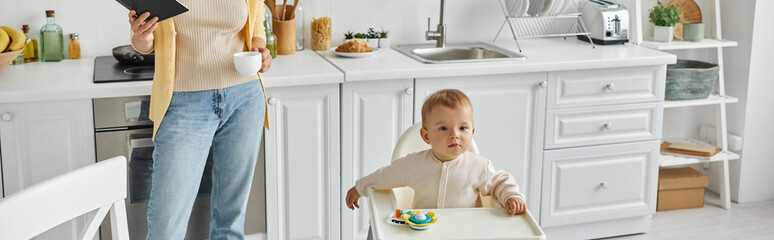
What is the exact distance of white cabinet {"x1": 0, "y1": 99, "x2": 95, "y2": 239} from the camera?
2.74 meters

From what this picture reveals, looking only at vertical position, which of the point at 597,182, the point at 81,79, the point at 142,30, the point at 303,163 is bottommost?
the point at 597,182

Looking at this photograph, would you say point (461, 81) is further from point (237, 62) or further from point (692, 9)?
point (692, 9)

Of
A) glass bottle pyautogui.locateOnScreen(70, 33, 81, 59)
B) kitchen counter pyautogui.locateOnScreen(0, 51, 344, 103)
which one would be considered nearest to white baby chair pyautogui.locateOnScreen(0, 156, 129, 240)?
kitchen counter pyautogui.locateOnScreen(0, 51, 344, 103)

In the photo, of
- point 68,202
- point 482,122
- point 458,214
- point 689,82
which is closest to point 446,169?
point 458,214

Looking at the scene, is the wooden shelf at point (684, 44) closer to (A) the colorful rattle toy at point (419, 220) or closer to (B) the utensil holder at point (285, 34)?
(B) the utensil holder at point (285, 34)

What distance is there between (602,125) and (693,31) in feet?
2.64

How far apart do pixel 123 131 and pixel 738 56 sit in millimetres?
2745

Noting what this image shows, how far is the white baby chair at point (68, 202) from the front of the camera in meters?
1.36

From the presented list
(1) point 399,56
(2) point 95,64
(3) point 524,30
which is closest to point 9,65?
(2) point 95,64

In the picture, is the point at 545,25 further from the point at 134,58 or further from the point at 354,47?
the point at 134,58

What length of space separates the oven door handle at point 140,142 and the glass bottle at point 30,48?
0.61m

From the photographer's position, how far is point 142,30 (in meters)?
2.25

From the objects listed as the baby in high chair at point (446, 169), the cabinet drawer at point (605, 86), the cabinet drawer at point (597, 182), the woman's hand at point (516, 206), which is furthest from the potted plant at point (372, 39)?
the woman's hand at point (516, 206)

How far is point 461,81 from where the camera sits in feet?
10.5
